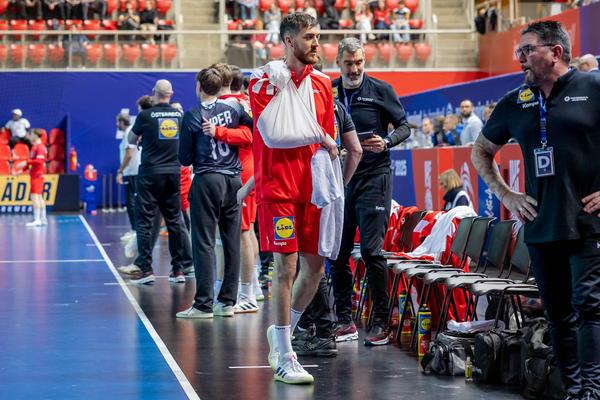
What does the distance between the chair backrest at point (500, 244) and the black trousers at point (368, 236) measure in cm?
81

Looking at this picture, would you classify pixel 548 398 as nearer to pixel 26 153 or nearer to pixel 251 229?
pixel 251 229

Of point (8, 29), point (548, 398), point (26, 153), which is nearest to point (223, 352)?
point (548, 398)

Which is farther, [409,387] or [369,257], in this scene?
[369,257]

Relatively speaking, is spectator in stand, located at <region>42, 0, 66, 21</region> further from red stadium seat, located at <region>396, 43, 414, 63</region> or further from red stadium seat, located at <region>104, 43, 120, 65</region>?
red stadium seat, located at <region>396, 43, 414, 63</region>

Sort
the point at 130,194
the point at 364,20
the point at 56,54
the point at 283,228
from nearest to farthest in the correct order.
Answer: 1. the point at 283,228
2. the point at 130,194
3. the point at 56,54
4. the point at 364,20

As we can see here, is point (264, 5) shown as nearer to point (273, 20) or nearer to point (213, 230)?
point (273, 20)

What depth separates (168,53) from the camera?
1103 inches

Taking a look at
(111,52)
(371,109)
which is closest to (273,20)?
(111,52)

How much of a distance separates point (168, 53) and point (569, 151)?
23544mm

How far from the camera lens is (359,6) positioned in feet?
98.9

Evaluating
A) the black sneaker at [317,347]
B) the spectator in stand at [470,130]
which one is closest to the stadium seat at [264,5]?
the spectator in stand at [470,130]

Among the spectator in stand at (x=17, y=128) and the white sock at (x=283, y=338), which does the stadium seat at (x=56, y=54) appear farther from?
the white sock at (x=283, y=338)

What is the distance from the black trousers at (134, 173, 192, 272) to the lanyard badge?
6.62 m

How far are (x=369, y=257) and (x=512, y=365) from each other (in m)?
1.78
